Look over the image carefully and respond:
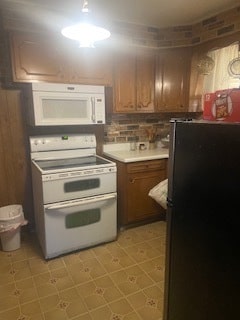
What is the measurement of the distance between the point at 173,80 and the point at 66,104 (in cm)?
136

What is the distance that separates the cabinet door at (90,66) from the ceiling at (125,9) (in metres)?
0.35

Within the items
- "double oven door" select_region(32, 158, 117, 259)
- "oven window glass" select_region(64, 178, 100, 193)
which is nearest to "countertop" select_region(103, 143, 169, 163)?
"double oven door" select_region(32, 158, 117, 259)

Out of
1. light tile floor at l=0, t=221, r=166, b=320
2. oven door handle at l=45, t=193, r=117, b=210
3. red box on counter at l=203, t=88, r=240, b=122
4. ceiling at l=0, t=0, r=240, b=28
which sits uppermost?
ceiling at l=0, t=0, r=240, b=28

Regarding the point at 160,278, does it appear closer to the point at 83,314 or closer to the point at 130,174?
the point at 83,314

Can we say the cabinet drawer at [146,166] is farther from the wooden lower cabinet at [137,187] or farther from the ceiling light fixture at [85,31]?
the ceiling light fixture at [85,31]

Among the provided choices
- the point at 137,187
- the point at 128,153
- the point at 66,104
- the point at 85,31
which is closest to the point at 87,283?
the point at 137,187

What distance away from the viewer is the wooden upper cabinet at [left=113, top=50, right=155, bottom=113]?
265 cm

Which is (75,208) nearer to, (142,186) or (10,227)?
(10,227)

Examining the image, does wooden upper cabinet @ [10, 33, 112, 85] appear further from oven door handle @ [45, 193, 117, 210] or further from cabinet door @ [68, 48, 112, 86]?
oven door handle @ [45, 193, 117, 210]

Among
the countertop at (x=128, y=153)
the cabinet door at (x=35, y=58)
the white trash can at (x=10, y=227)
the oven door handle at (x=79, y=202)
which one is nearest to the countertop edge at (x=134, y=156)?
the countertop at (x=128, y=153)

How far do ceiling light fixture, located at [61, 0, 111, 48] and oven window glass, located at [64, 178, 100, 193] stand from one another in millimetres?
1188

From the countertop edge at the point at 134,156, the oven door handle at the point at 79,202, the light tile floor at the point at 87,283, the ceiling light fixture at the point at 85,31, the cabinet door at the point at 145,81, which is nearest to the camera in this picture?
the ceiling light fixture at the point at 85,31

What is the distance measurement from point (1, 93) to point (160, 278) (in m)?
2.27

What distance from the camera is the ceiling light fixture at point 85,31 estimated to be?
1267 millimetres
